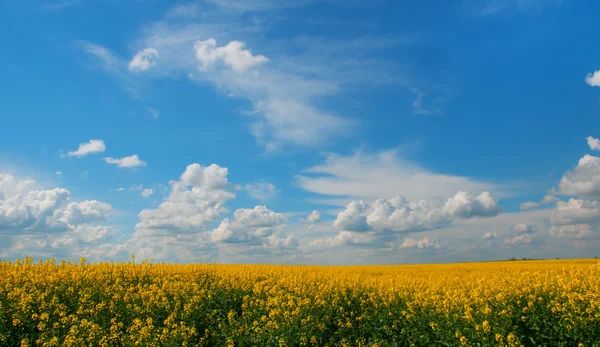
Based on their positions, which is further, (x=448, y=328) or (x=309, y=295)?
(x=309, y=295)

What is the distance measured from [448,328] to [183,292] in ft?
31.1

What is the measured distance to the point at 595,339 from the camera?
1097cm

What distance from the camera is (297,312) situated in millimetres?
12438

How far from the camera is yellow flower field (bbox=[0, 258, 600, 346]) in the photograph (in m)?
11.3

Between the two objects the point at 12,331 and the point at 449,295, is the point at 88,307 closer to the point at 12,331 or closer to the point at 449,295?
the point at 12,331

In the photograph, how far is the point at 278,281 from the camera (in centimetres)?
1683

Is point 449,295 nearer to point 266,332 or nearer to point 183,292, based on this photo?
point 266,332

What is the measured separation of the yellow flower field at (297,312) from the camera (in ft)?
37.0

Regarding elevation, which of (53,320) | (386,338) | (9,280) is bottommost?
(386,338)

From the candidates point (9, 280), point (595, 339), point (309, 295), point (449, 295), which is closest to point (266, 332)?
point (309, 295)

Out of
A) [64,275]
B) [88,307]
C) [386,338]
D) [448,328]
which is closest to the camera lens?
[448,328]

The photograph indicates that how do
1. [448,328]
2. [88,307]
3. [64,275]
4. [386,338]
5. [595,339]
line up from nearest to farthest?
[595,339] → [448,328] → [386,338] → [88,307] → [64,275]

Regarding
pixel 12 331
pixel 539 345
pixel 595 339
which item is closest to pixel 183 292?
pixel 12 331

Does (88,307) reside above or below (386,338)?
above
